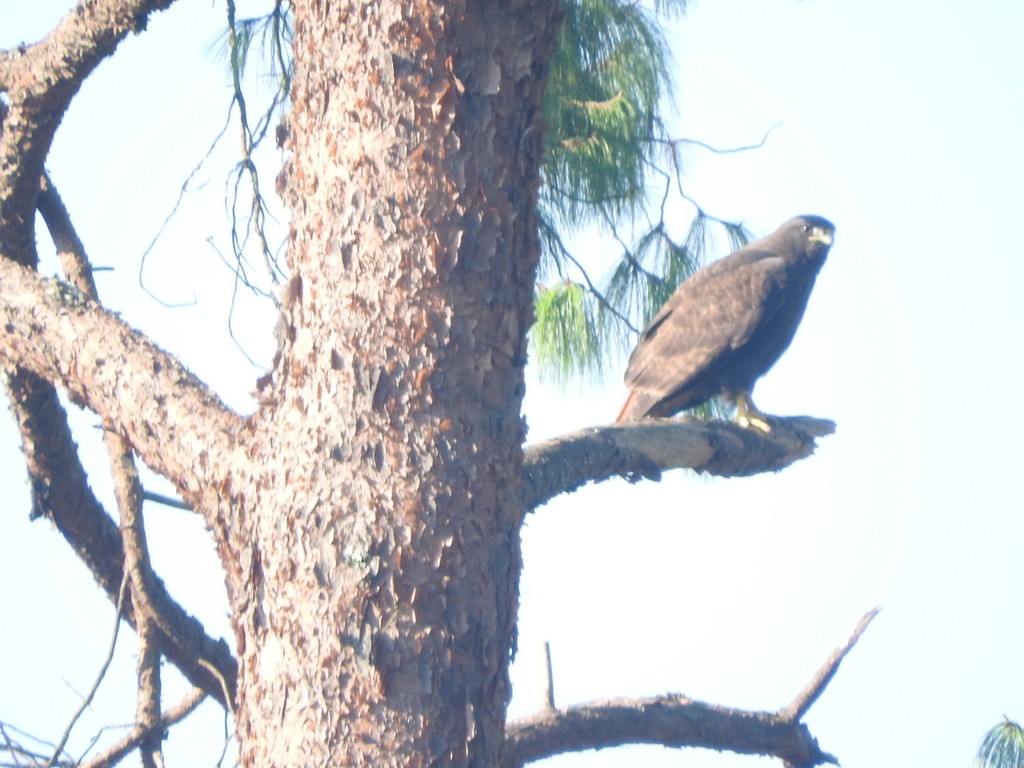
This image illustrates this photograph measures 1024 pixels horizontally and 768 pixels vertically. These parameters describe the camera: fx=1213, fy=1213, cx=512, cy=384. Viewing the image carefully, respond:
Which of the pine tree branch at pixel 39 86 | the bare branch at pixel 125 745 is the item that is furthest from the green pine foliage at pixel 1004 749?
the pine tree branch at pixel 39 86

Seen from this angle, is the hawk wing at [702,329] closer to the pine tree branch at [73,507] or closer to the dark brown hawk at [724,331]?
the dark brown hawk at [724,331]

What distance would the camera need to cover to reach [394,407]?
1.67 metres

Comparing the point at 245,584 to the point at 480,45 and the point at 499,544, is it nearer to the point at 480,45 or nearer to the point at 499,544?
the point at 499,544

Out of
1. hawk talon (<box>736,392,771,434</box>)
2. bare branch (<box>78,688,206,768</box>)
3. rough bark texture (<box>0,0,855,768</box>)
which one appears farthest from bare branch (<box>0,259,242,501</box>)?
hawk talon (<box>736,392,771,434</box>)

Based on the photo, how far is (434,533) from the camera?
5.37 ft

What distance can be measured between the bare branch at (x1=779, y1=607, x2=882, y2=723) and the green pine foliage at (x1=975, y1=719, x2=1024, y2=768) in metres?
1.46

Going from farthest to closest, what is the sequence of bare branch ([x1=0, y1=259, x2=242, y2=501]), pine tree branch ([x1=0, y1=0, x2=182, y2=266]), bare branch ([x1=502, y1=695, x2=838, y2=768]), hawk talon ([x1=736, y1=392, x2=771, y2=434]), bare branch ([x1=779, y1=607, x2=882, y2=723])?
hawk talon ([x1=736, y1=392, x2=771, y2=434]) < bare branch ([x1=779, y1=607, x2=882, y2=723]) < bare branch ([x1=502, y1=695, x2=838, y2=768]) < pine tree branch ([x1=0, y1=0, x2=182, y2=266]) < bare branch ([x1=0, y1=259, x2=242, y2=501])

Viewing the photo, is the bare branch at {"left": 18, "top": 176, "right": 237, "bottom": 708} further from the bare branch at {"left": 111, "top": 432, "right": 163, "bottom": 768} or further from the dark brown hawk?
the dark brown hawk

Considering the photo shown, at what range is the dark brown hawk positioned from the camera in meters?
4.83

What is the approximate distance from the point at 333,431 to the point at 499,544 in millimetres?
283

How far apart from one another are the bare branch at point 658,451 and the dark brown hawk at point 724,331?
613 millimetres

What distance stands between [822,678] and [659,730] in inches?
15.5

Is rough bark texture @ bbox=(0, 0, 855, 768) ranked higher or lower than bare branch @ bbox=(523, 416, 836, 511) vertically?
lower

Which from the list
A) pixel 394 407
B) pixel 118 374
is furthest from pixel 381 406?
pixel 118 374
